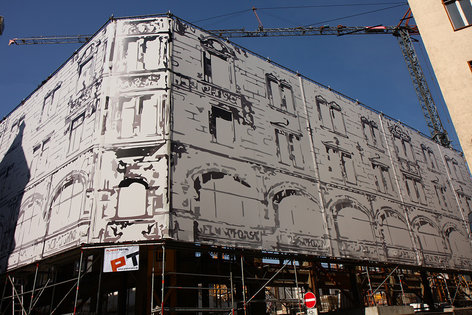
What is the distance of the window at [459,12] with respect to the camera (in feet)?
44.4

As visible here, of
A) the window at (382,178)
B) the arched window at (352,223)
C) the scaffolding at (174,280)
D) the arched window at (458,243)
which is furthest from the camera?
the arched window at (458,243)

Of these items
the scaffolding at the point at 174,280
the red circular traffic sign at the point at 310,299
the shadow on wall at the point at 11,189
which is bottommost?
the red circular traffic sign at the point at 310,299

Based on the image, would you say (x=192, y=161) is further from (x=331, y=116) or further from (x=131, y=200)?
(x=331, y=116)

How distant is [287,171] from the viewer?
18.7 meters

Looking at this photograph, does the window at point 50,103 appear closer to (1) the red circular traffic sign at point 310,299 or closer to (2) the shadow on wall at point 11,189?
(2) the shadow on wall at point 11,189

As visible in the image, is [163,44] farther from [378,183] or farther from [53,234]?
[378,183]

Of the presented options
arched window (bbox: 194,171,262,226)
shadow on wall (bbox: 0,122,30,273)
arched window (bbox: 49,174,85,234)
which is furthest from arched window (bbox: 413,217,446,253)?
shadow on wall (bbox: 0,122,30,273)

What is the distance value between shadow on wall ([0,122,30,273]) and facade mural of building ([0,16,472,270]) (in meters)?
0.13

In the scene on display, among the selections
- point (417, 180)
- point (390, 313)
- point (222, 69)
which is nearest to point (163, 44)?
point (222, 69)

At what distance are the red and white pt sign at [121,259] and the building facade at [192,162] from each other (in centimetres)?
A: 36

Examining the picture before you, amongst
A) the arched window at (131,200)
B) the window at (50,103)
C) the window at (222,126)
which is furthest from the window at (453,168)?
the window at (50,103)

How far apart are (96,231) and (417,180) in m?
23.5

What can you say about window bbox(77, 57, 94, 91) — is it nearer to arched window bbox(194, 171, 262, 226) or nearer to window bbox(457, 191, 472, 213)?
arched window bbox(194, 171, 262, 226)

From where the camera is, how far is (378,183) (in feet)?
77.9
